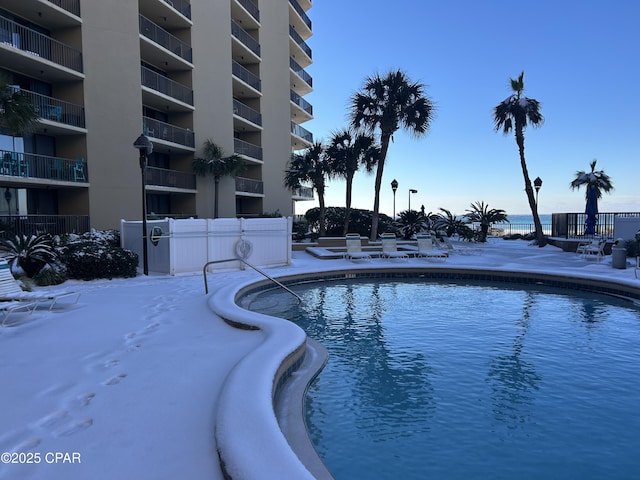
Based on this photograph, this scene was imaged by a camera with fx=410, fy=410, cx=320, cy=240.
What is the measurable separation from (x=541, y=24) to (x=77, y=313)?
2260 centimetres

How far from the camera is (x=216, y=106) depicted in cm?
2595

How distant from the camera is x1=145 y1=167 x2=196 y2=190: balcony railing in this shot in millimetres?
21000

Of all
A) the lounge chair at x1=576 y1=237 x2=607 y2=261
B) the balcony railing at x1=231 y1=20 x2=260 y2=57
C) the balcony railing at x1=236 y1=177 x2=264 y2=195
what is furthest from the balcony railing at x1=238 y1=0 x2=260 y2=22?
the lounge chair at x1=576 y1=237 x2=607 y2=261

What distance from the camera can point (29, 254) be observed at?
10.4 metres

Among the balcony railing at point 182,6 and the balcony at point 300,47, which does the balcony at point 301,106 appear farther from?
the balcony railing at point 182,6

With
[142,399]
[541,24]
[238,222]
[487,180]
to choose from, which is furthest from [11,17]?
[487,180]

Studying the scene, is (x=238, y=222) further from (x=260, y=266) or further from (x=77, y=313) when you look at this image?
(x=77, y=313)

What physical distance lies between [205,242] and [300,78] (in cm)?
2919

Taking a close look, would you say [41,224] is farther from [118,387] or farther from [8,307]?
[118,387]

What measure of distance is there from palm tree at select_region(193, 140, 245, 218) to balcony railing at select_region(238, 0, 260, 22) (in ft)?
37.3

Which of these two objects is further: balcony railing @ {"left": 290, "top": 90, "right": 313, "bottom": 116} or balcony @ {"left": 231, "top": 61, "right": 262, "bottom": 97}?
balcony railing @ {"left": 290, "top": 90, "right": 313, "bottom": 116}

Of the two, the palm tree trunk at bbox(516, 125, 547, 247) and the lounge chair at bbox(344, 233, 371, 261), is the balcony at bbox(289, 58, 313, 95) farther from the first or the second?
the lounge chair at bbox(344, 233, 371, 261)

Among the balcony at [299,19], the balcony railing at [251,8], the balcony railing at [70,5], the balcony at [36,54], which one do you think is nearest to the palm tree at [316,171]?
the balcony at [36,54]

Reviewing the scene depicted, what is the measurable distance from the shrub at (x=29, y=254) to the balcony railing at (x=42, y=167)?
5.55 metres
